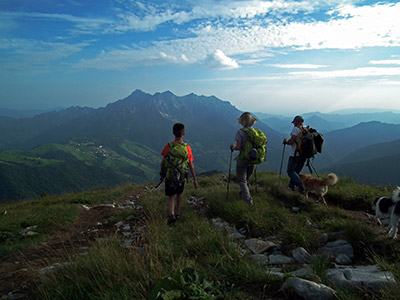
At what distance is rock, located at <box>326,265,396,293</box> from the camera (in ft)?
9.36

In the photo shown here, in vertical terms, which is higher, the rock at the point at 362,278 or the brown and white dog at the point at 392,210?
the brown and white dog at the point at 392,210

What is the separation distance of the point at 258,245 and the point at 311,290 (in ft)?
6.48

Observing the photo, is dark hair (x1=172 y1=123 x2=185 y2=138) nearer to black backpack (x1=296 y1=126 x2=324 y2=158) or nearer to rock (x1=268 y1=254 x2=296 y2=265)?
rock (x1=268 y1=254 x2=296 y2=265)

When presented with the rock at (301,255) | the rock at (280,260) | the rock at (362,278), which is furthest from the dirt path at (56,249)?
the rock at (362,278)

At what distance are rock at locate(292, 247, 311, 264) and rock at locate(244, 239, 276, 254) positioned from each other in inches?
19.5

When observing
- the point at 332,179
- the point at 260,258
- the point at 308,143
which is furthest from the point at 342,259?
the point at 308,143

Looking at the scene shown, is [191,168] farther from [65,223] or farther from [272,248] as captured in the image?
[65,223]

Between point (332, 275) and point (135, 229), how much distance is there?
5.44 metres

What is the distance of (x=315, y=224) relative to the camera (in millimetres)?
5727

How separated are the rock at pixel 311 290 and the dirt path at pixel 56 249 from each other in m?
3.36

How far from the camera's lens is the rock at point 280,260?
163 inches

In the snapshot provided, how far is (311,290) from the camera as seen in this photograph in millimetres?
2834

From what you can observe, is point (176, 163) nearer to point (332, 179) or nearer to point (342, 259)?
point (342, 259)

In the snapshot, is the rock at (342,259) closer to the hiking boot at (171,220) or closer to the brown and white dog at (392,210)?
the brown and white dog at (392,210)
